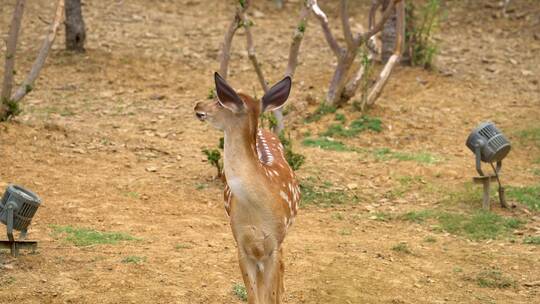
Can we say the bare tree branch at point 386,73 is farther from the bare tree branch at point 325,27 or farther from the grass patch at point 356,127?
the bare tree branch at point 325,27

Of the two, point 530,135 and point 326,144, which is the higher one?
point 530,135

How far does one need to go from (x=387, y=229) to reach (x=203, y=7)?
32.2 ft

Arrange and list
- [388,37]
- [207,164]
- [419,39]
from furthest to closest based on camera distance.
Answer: [419,39], [388,37], [207,164]

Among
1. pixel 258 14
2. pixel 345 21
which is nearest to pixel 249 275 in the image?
pixel 345 21

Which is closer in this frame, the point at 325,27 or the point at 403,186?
the point at 403,186

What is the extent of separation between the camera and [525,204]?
927 centimetres

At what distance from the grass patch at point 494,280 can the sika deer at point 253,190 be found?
1959mm

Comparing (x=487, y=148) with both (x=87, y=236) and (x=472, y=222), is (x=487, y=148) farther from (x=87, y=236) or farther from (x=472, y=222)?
(x=87, y=236)

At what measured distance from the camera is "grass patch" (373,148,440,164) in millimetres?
10648

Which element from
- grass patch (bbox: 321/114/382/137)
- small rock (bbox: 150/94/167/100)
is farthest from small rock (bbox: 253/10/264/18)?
grass patch (bbox: 321/114/382/137)

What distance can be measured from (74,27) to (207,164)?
513 cm

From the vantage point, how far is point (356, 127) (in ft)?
38.5

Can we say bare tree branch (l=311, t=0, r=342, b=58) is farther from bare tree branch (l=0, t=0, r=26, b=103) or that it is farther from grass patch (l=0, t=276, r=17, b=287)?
grass patch (l=0, t=276, r=17, b=287)

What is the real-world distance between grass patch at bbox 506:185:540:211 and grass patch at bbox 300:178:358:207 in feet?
5.14
